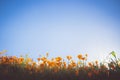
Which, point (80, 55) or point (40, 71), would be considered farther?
point (80, 55)

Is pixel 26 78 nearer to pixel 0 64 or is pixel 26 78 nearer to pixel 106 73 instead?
pixel 0 64

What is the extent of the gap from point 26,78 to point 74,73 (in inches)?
64.7

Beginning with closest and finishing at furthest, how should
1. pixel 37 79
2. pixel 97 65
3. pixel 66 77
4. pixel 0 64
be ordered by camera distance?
pixel 37 79 → pixel 66 77 → pixel 0 64 → pixel 97 65

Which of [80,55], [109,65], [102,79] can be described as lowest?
[102,79]

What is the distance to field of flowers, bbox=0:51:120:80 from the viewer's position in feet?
16.3

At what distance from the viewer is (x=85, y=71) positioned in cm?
566

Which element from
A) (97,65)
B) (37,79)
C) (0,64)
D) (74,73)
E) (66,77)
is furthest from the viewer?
(97,65)

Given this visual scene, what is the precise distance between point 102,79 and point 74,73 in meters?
1.04

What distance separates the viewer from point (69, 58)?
20.0ft

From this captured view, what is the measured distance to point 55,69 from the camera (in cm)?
588

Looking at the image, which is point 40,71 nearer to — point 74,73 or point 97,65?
point 74,73

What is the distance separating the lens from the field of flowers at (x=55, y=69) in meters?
4.96

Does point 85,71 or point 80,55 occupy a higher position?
point 80,55

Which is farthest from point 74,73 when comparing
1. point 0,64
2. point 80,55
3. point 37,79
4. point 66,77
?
point 0,64
